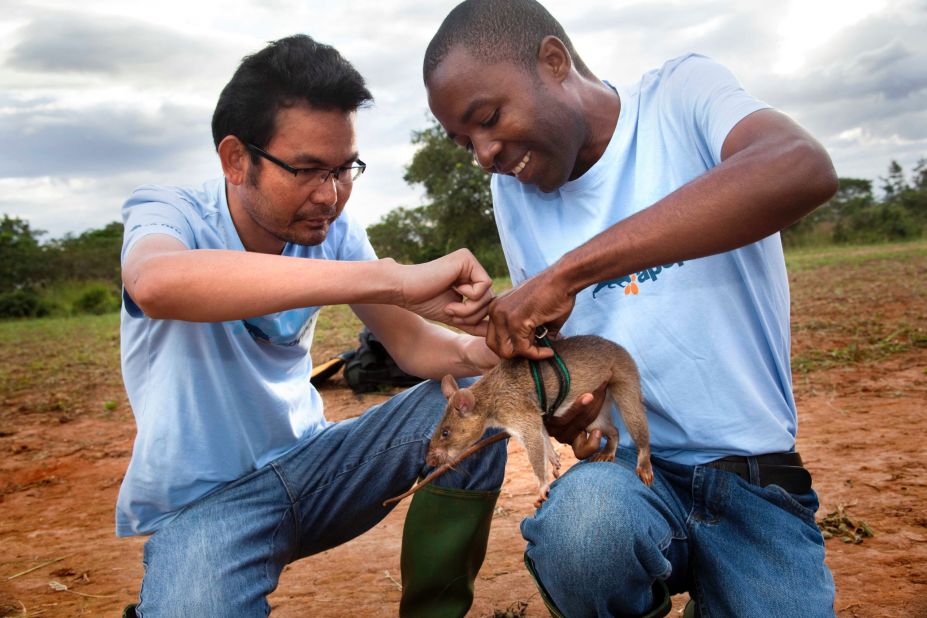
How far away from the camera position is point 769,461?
3.22 m

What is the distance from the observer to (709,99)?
3.11 metres

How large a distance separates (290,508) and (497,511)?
257cm

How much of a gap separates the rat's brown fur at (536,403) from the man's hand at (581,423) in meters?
0.05

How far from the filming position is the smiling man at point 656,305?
2.83 metres

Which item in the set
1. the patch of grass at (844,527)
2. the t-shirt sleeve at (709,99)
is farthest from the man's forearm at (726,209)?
the patch of grass at (844,527)

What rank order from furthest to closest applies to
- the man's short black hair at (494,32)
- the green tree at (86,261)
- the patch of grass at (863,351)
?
Answer: 1. the green tree at (86,261)
2. the patch of grass at (863,351)
3. the man's short black hair at (494,32)

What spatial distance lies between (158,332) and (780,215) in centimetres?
278

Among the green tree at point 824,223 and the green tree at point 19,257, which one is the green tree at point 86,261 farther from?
the green tree at point 824,223

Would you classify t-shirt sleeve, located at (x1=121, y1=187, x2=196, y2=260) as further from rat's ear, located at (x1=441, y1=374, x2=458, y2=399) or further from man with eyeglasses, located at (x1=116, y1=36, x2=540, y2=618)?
rat's ear, located at (x1=441, y1=374, x2=458, y2=399)

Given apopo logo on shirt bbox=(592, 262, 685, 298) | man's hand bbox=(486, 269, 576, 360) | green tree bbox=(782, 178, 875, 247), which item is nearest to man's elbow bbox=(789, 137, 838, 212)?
apopo logo on shirt bbox=(592, 262, 685, 298)

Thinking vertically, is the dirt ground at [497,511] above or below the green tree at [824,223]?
below

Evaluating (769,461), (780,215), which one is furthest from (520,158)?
(769,461)

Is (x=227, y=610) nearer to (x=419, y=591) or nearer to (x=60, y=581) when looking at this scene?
(x=419, y=591)

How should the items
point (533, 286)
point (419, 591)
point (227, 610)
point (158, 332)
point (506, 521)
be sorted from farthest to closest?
1. point (506, 521)
2. point (419, 591)
3. point (158, 332)
4. point (227, 610)
5. point (533, 286)
